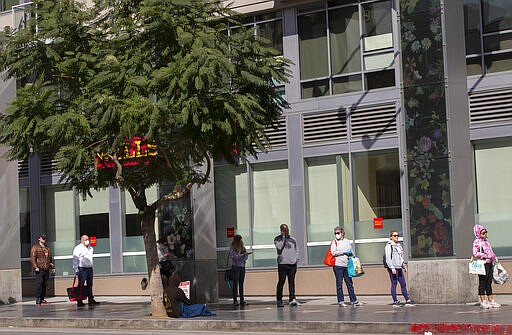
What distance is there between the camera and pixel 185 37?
20594 mm

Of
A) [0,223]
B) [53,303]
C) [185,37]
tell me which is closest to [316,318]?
[185,37]

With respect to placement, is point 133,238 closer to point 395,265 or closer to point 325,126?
point 325,126

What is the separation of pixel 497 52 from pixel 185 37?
850 centimetres

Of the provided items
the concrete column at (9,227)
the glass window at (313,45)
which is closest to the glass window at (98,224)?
the concrete column at (9,227)

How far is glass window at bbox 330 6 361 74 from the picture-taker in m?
27.5

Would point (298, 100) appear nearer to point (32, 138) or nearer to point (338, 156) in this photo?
point (338, 156)

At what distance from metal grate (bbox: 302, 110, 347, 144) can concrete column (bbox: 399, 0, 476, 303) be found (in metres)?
4.20

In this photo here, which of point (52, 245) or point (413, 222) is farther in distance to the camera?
point (52, 245)

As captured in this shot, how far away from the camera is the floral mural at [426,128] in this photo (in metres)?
22.9

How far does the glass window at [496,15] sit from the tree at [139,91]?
5616 mm

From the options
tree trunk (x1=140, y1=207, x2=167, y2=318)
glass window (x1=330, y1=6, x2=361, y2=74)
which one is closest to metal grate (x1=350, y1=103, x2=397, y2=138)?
glass window (x1=330, y1=6, x2=361, y2=74)

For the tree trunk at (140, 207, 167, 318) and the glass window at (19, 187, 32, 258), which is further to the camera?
Result: the glass window at (19, 187, 32, 258)

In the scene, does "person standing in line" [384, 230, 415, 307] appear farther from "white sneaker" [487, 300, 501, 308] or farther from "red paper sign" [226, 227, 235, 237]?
"red paper sign" [226, 227, 235, 237]

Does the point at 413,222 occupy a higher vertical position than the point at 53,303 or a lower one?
higher
